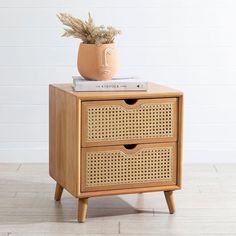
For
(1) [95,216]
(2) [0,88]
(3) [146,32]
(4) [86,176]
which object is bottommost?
(1) [95,216]

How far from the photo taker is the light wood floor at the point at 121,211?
2.97m

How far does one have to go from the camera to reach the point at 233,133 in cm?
424

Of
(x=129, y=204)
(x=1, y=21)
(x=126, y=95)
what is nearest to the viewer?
(x=126, y=95)

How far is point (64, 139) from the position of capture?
3.14 meters

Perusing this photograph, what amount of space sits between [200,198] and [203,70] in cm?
97

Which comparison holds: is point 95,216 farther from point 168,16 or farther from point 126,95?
point 168,16

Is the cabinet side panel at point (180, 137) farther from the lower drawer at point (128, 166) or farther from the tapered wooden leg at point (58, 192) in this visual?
the tapered wooden leg at point (58, 192)

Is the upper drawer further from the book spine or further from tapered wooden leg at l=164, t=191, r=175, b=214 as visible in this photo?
tapered wooden leg at l=164, t=191, r=175, b=214

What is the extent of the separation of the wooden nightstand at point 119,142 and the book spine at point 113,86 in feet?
0.12

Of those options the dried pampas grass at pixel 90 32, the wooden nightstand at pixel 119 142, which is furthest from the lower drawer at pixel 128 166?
the dried pampas grass at pixel 90 32

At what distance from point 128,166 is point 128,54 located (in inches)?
45.8

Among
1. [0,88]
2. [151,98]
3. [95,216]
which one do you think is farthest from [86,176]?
[0,88]

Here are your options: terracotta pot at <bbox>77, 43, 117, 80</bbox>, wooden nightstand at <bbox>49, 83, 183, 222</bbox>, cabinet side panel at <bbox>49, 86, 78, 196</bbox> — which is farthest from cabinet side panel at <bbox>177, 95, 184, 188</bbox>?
cabinet side panel at <bbox>49, 86, 78, 196</bbox>

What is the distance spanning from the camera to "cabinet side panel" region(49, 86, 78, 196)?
302cm
